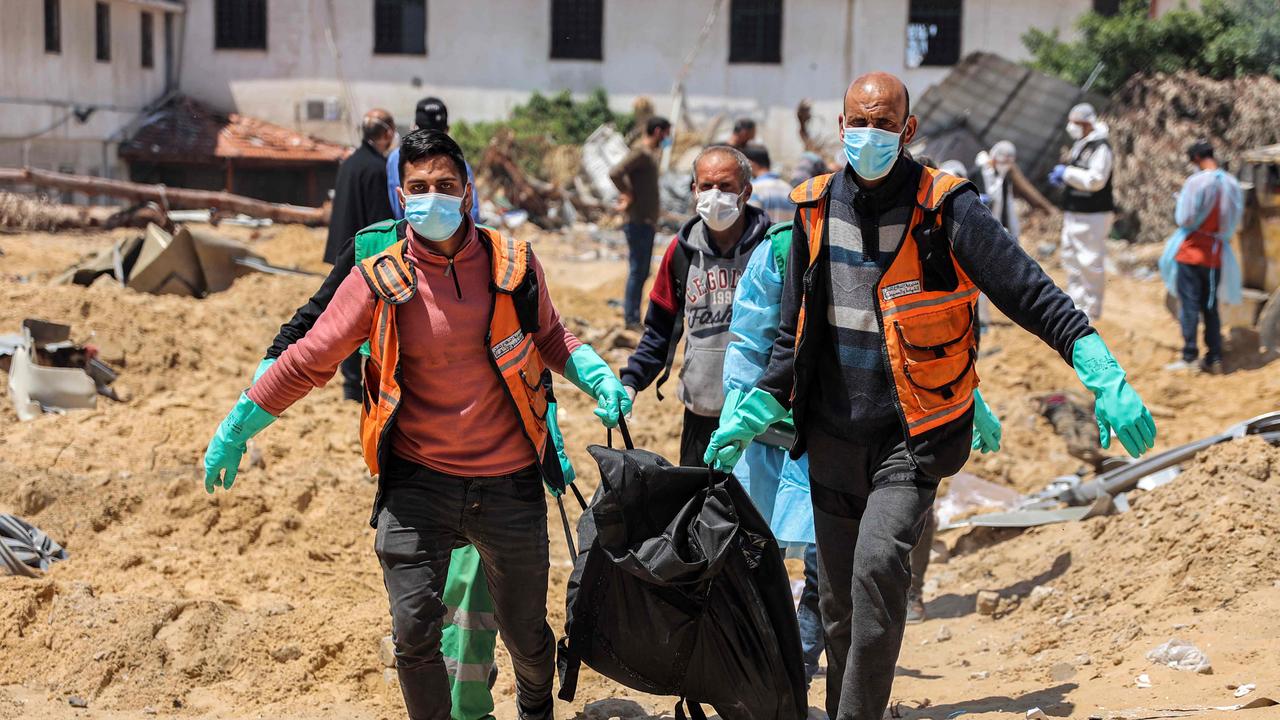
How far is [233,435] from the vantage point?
3705mm

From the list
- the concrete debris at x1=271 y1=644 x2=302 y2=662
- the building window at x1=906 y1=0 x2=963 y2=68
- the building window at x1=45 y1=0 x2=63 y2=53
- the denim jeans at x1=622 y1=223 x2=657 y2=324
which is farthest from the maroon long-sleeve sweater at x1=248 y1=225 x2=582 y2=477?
the building window at x1=906 y1=0 x2=963 y2=68

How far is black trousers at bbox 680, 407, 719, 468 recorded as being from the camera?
15.3 feet

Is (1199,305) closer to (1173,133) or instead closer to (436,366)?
(436,366)

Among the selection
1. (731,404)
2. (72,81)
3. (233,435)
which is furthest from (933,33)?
(233,435)

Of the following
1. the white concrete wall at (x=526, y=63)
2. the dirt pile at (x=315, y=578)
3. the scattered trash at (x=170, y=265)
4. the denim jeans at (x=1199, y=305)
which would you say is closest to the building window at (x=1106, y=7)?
the white concrete wall at (x=526, y=63)

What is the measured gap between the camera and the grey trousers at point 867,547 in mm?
3473

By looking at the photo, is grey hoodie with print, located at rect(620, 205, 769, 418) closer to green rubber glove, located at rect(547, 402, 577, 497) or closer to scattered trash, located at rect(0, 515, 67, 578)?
green rubber glove, located at rect(547, 402, 577, 497)

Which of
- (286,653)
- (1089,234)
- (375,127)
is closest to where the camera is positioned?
(286,653)

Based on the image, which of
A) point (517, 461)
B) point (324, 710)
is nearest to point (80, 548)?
point (324, 710)

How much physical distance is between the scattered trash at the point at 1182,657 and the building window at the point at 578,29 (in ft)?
79.7

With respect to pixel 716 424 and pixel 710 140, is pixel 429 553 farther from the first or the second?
pixel 710 140

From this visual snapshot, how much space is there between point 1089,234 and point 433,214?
9.34m

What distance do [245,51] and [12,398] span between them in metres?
21.0

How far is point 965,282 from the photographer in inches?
139
